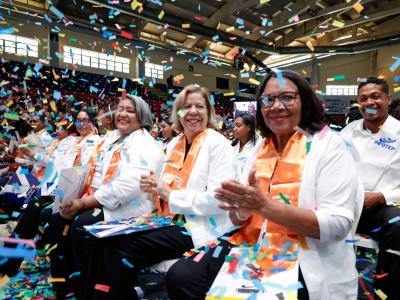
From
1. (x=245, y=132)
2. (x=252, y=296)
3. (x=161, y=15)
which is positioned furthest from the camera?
(x=161, y=15)

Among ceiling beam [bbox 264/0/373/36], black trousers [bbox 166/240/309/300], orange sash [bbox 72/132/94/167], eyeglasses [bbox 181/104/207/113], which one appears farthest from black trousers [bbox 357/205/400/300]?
ceiling beam [bbox 264/0/373/36]

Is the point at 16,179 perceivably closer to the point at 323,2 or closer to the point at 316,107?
the point at 316,107

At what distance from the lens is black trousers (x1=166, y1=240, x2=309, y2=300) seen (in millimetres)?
1421

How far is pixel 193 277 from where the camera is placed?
1.44 meters

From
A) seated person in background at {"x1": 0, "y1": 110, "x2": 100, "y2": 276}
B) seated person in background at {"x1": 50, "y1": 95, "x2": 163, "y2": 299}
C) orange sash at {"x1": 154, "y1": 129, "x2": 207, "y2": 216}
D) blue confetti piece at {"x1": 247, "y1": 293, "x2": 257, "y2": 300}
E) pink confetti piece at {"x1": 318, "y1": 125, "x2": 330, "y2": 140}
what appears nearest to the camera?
blue confetti piece at {"x1": 247, "y1": 293, "x2": 257, "y2": 300}

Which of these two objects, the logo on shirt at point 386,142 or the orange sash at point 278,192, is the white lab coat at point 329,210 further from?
the logo on shirt at point 386,142

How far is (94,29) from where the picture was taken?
520 inches

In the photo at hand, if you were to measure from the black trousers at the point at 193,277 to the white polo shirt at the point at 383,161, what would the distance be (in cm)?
122

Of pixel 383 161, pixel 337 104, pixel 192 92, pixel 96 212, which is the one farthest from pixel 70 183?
pixel 337 104

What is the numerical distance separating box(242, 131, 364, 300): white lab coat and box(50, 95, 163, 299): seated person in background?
1.30 metres

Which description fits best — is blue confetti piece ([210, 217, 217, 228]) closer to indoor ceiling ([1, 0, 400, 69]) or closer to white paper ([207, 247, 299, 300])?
white paper ([207, 247, 299, 300])

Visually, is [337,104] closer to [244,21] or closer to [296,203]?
[244,21]

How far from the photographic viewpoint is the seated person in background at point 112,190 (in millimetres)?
2207

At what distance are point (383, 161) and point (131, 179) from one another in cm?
171
